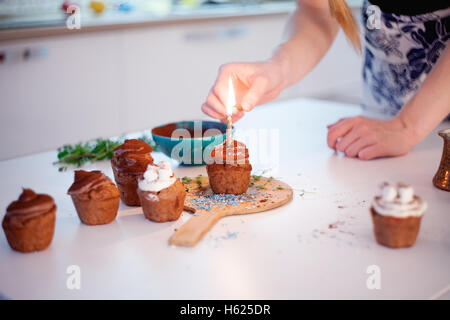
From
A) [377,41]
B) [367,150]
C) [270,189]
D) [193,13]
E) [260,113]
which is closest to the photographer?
[270,189]

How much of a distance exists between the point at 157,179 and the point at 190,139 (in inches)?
11.6

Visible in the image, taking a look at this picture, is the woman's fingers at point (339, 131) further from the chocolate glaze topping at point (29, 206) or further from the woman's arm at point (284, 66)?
the chocolate glaze topping at point (29, 206)

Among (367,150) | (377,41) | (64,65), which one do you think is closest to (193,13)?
(64,65)

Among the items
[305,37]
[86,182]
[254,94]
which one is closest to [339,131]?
[254,94]

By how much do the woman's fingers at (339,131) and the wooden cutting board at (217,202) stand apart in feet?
1.01

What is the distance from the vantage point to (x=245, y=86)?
1.46 meters

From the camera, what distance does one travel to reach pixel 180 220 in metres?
1.04

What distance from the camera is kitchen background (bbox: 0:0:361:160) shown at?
2.66 m

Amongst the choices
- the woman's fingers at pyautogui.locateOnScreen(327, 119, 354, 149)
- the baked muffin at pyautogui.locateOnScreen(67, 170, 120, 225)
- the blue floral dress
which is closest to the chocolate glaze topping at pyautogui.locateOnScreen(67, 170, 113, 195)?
the baked muffin at pyautogui.locateOnScreen(67, 170, 120, 225)

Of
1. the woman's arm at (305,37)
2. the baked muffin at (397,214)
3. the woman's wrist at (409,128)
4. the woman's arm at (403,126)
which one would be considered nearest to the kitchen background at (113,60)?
the woman's arm at (305,37)

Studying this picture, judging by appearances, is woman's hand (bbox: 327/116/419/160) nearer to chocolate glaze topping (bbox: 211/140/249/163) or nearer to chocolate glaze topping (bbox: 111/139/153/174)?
chocolate glaze topping (bbox: 211/140/249/163)

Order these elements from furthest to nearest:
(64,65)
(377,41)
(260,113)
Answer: (64,65) < (260,113) < (377,41)
